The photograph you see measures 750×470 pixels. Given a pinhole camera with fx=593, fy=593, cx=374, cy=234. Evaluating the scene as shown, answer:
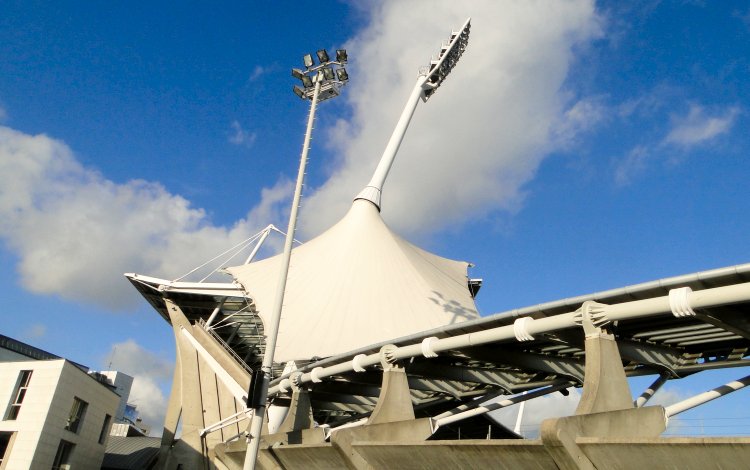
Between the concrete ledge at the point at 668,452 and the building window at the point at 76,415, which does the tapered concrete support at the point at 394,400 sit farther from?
the building window at the point at 76,415

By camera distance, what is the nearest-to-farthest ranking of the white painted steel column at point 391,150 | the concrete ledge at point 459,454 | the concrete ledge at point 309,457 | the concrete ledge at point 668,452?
1. the concrete ledge at point 668,452
2. the concrete ledge at point 459,454
3. the concrete ledge at point 309,457
4. the white painted steel column at point 391,150

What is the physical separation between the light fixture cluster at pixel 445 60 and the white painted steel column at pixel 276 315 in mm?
29263

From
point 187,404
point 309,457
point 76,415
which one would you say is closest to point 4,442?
point 76,415

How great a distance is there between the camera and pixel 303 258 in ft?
119

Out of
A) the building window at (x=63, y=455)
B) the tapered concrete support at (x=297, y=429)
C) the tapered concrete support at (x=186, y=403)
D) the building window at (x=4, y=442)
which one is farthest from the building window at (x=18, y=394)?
the tapered concrete support at (x=297, y=429)

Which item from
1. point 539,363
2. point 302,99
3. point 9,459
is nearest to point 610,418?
point 539,363

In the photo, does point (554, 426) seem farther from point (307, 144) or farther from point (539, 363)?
point (307, 144)

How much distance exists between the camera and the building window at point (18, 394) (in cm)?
2803

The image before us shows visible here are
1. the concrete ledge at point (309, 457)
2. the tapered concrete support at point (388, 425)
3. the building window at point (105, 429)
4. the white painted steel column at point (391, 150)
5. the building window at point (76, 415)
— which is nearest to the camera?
the tapered concrete support at point (388, 425)

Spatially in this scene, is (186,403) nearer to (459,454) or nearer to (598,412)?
(459,454)

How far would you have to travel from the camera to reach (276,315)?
52.0 ft

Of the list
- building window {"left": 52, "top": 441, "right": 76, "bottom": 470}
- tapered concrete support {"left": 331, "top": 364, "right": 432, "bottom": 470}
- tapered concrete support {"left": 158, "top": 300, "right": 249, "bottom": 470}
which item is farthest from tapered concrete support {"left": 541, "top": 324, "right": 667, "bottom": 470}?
building window {"left": 52, "top": 441, "right": 76, "bottom": 470}

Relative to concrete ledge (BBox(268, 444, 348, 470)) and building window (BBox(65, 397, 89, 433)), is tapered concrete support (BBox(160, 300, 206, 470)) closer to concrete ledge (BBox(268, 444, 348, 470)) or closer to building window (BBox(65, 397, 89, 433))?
building window (BBox(65, 397, 89, 433))

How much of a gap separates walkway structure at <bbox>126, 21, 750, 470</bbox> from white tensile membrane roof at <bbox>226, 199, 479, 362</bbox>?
0.09 meters
